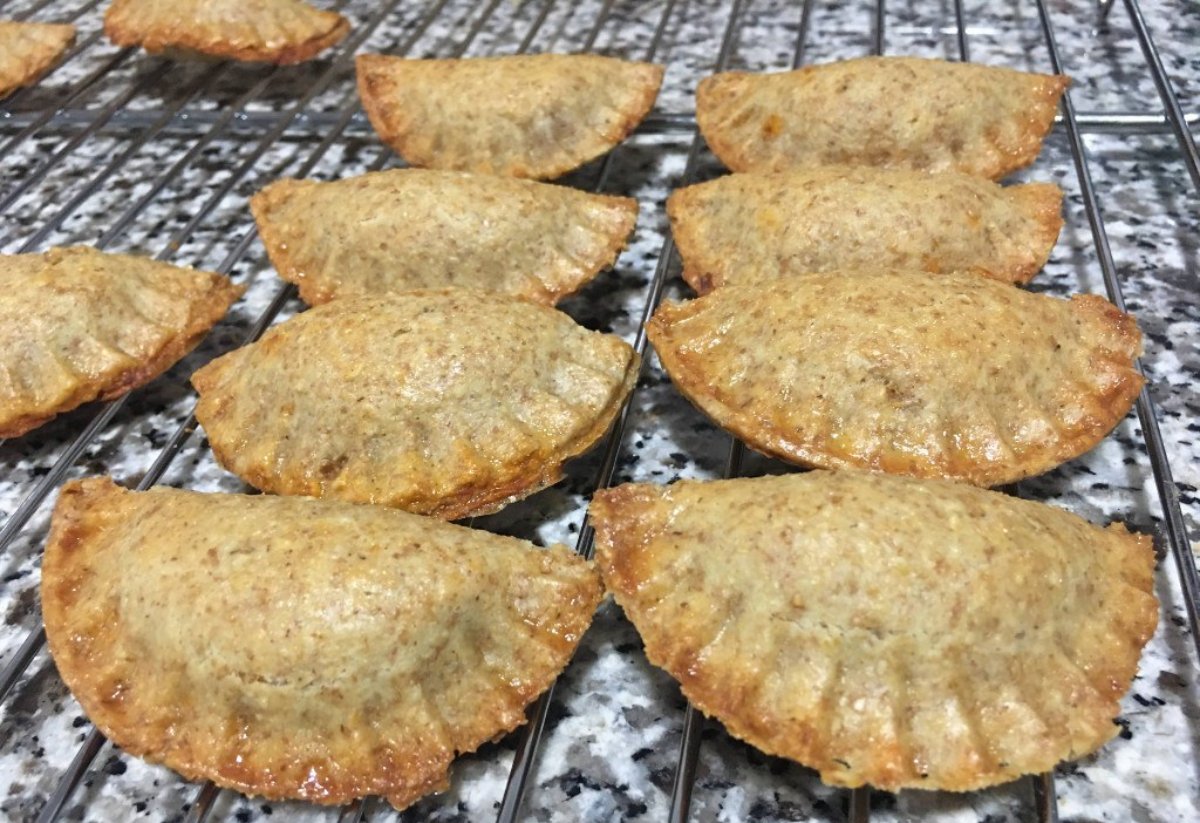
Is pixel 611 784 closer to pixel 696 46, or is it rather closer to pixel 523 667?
pixel 523 667

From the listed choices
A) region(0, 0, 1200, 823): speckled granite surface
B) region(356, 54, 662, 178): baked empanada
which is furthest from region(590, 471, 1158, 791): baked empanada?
region(356, 54, 662, 178): baked empanada

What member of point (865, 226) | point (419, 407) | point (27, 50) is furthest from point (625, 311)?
point (27, 50)

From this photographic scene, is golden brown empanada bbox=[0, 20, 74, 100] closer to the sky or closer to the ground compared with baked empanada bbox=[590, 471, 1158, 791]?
closer to the sky

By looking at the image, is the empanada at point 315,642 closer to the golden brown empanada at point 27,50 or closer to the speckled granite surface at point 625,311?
the speckled granite surface at point 625,311

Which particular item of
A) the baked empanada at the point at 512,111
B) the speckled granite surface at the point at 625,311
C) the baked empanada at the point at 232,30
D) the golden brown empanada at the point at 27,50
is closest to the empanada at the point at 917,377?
the speckled granite surface at the point at 625,311

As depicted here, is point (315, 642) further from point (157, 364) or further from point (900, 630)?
point (157, 364)

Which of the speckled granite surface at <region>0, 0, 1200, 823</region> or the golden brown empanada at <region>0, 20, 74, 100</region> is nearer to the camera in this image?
the speckled granite surface at <region>0, 0, 1200, 823</region>

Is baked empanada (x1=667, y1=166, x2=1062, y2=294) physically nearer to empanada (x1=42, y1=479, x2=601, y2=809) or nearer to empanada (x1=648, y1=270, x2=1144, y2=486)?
empanada (x1=648, y1=270, x2=1144, y2=486)

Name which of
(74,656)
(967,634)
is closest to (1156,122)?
(967,634)
